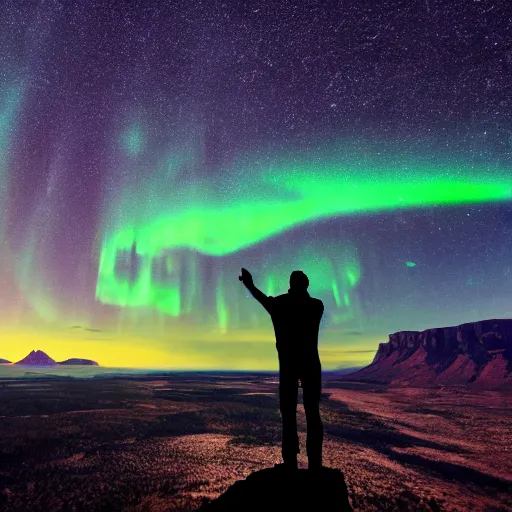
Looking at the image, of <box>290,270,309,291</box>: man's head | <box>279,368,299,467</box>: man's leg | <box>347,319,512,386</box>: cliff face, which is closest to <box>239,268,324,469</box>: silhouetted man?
<box>279,368,299,467</box>: man's leg

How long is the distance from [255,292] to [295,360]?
1095 millimetres

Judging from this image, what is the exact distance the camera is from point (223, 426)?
5103cm

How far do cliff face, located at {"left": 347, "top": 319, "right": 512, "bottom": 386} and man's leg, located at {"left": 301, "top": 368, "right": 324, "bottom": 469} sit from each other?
129098 mm

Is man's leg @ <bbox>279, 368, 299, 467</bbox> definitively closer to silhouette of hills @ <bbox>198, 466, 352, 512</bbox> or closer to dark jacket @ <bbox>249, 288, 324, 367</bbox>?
dark jacket @ <bbox>249, 288, 324, 367</bbox>

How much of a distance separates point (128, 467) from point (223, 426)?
21.5m

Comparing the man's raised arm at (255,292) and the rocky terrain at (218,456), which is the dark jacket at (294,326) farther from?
the rocky terrain at (218,456)

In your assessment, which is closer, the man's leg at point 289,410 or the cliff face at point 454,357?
the man's leg at point 289,410

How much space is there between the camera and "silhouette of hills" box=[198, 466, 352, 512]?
3888mm

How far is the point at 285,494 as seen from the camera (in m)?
4.02

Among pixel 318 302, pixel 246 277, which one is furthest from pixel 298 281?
pixel 246 277

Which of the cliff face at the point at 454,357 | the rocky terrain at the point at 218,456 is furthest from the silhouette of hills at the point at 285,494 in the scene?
the cliff face at the point at 454,357

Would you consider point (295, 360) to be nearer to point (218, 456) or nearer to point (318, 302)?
point (318, 302)

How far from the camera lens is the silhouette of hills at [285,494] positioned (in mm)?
3888

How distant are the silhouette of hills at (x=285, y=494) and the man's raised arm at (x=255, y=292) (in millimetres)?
2105
